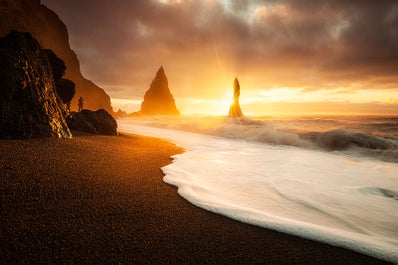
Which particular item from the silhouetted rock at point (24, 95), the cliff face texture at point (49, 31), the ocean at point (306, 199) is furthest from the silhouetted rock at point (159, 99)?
the ocean at point (306, 199)

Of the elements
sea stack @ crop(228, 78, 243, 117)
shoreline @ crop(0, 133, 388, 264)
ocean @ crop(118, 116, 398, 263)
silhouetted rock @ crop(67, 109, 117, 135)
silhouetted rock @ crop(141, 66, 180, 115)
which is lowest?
ocean @ crop(118, 116, 398, 263)

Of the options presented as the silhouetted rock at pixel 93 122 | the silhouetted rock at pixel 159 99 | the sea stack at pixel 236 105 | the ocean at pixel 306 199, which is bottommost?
the ocean at pixel 306 199

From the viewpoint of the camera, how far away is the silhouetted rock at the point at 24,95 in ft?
19.7

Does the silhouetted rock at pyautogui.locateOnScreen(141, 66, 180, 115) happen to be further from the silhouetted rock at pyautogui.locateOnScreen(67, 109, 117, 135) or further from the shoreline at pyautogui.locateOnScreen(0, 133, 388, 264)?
the shoreline at pyautogui.locateOnScreen(0, 133, 388, 264)

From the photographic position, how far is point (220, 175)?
542 cm

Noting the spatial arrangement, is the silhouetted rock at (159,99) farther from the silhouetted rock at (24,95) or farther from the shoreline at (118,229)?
the shoreline at (118,229)

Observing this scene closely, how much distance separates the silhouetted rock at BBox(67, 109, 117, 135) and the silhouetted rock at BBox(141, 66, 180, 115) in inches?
5735

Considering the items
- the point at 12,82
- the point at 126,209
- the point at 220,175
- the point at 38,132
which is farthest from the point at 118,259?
the point at 12,82

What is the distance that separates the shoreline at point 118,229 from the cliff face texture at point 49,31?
184 ft

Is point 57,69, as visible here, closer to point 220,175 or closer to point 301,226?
point 220,175

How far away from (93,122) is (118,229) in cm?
1065

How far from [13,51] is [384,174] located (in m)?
12.8

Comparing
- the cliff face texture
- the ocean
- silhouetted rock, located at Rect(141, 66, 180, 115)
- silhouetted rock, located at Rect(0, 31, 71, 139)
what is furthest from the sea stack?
silhouetted rock, located at Rect(141, 66, 180, 115)

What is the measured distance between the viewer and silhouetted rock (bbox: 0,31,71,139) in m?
6.02
